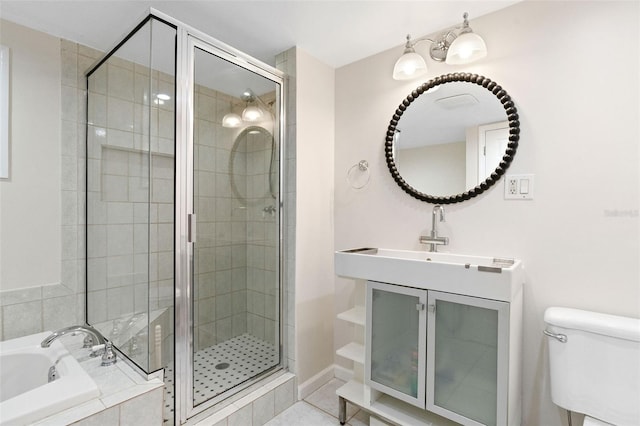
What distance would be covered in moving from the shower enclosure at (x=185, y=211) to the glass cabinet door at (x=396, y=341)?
686mm

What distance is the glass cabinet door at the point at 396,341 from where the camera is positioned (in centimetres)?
158

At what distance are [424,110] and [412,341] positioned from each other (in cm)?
138

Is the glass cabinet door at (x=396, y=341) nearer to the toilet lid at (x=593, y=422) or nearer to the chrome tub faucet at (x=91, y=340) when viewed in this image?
the toilet lid at (x=593, y=422)

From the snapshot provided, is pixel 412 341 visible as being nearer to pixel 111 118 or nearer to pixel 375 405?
pixel 375 405

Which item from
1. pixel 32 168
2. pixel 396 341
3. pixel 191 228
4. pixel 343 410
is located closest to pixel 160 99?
pixel 191 228

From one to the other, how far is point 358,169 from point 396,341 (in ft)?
3.91

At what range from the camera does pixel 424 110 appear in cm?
198

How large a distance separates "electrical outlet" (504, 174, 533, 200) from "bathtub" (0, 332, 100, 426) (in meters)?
2.19

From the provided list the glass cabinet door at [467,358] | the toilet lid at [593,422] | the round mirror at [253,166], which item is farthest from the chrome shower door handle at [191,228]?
the toilet lid at [593,422]

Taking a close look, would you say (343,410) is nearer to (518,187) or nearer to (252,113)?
(518,187)

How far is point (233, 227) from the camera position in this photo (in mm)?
1899

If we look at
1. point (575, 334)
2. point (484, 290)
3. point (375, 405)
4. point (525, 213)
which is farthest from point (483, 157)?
point (375, 405)

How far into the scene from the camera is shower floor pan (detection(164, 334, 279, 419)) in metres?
1.65

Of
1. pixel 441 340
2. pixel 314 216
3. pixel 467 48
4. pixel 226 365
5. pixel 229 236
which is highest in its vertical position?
pixel 467 48
